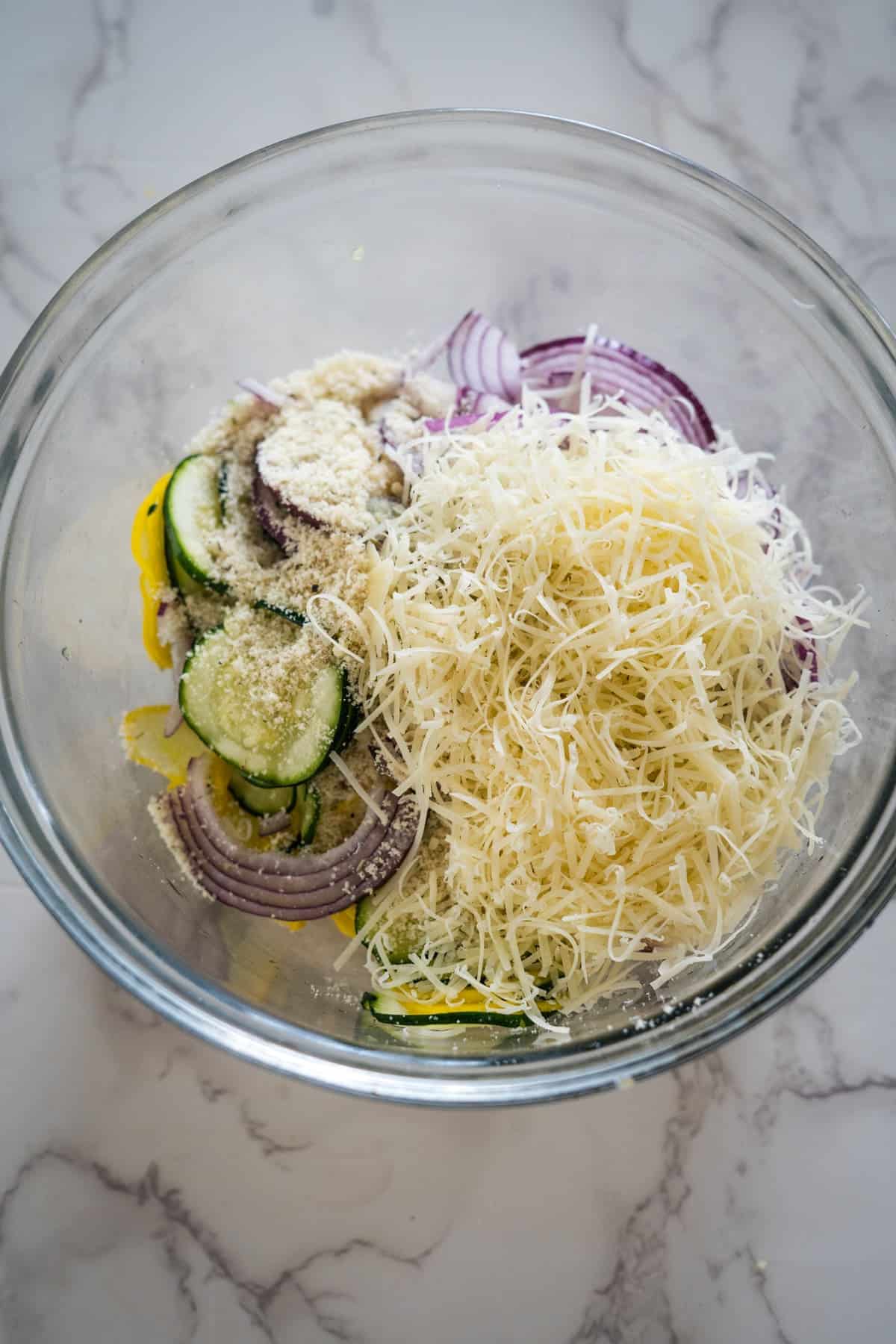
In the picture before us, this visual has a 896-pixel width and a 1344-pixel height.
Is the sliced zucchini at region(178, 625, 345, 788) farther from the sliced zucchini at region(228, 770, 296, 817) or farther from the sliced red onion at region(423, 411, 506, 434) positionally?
the sliced red onion at region(423, 411, 506, 434)

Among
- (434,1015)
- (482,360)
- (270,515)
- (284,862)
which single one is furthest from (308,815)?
(482,360)

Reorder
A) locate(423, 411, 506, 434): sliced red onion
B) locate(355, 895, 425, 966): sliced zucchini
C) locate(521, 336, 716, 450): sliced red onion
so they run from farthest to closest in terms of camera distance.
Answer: locate(521, 336, 716, 450): sliced red onion < locate(423, 411, 506, 434): sliced red onion < locate(355, 895, 425, 966): sliced zucchini

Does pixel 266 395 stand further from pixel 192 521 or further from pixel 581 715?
pixel 581 715

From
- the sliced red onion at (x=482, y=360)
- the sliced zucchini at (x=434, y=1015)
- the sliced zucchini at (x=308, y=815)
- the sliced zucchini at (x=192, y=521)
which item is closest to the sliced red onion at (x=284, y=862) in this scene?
the sliced zucchini at (x=308, y=815)

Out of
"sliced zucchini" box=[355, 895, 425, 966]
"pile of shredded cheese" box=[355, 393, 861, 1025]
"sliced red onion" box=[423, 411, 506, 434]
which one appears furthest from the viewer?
"sliced red onion" box=[423, 411, 506, 434]

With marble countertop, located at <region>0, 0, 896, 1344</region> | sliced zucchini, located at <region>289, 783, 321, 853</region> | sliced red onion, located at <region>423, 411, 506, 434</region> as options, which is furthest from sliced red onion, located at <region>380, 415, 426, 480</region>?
marble countertop, located at <region>0, 0, 896, 1344</region>

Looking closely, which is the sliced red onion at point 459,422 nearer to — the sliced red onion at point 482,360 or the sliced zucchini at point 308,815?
the sliced red onion at point 482,360

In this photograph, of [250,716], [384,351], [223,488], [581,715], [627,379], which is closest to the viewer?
[581,715]
